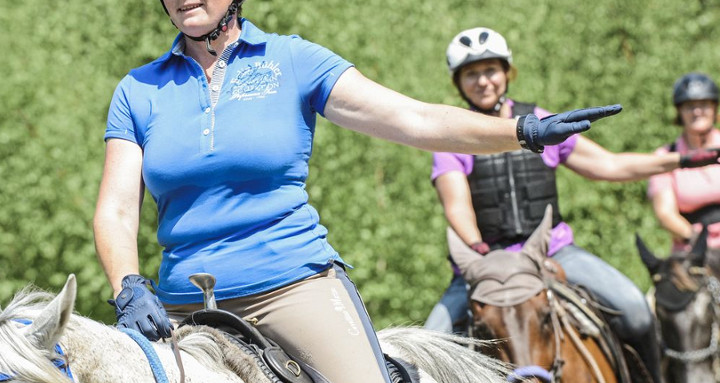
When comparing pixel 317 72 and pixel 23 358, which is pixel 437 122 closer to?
pixel 317 72

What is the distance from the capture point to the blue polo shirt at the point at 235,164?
9.77ft

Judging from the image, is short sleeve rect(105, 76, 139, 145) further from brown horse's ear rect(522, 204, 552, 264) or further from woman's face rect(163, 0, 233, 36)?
brown horse's ear rect(522, 204, 552, 264)

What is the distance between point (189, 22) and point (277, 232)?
0.72 meters

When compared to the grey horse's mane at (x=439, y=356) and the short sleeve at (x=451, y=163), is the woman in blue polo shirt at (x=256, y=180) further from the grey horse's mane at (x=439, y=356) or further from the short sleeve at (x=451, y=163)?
the short sleeve at (x=451, y=163)

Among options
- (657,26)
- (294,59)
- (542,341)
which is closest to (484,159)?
(542,341)

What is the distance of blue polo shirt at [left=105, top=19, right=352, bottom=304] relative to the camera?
298 cm

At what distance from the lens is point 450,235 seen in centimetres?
579

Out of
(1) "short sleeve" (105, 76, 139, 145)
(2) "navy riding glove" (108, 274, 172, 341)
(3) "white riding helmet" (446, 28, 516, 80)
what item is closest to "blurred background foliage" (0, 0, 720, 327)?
(3) "white riding helmet" (446, 28, 516, 80)

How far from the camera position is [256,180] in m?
3.00

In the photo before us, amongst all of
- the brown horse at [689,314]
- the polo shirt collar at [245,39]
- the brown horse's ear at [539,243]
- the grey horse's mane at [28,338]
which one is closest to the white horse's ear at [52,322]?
the grey horse's mane at [28,338]

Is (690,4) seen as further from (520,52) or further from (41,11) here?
(41,11)

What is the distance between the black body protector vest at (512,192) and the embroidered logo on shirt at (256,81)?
3.31 metres

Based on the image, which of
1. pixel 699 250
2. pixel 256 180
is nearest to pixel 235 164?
pixel 256 180

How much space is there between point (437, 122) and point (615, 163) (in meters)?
2.69
